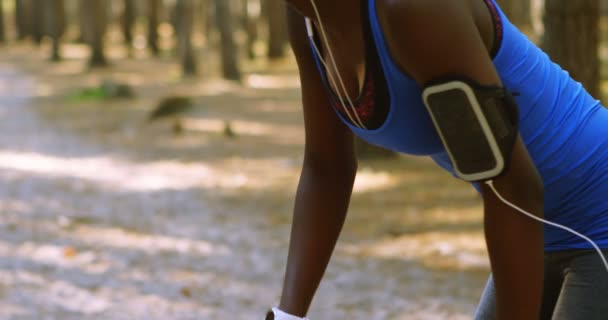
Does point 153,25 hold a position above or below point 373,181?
below

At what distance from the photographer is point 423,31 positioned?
1.48 metres

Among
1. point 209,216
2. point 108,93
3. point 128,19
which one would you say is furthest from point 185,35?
point 209,216

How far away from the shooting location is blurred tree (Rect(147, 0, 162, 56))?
30203 mm

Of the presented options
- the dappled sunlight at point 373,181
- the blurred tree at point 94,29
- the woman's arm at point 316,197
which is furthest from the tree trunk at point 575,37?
the blurred tree at point 94,29

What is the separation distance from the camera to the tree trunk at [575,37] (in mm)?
6840

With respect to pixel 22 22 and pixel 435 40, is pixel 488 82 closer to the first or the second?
pixel 435 40

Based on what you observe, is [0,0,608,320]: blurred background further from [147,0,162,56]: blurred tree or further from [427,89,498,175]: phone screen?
[147,0,162,56]: blurred tree

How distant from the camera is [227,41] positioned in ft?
65.4

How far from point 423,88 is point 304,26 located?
406 millimetres

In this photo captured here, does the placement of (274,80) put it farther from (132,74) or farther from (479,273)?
(479,273)

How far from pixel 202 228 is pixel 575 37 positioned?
319 centimetres

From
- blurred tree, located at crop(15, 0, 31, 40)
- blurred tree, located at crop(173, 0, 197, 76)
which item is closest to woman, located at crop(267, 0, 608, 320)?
blurred tree, located at crop(173, 0, 197, 76)

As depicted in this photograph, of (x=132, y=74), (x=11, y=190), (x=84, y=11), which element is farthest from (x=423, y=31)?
(x=84, y=11)

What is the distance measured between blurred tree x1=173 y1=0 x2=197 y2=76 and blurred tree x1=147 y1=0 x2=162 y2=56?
27.7 ft
